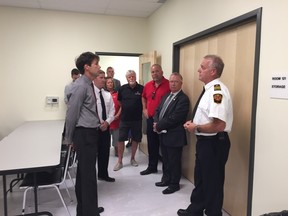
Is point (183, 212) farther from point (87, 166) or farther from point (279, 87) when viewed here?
point (279, 87)

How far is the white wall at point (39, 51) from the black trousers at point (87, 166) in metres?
2.60

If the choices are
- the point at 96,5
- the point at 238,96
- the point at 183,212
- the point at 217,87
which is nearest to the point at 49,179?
the point at 183,212

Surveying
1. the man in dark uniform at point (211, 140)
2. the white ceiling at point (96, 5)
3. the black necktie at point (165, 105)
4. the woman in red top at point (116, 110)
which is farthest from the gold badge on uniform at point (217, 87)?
the white ceiling at point (96, 5)

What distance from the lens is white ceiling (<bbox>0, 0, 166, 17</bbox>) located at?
3999 mm

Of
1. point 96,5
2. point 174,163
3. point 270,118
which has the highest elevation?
point 96,5

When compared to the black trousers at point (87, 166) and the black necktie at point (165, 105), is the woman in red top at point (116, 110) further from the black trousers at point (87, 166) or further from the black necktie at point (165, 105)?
the black trousers at point (87, 166)

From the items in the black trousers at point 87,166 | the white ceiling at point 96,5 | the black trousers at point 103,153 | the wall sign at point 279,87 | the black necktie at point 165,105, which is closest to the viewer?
the wall sign at point 279,87

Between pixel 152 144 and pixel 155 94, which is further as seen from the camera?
pixel 152 144

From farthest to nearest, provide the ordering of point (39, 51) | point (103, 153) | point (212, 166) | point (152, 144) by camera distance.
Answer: point (39, 51)
point (152, 144)
point (103, 153)
point (212, 166)

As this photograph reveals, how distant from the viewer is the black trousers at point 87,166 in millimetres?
2205

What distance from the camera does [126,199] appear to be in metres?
2.90

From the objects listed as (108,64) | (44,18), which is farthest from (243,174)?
(108,64)

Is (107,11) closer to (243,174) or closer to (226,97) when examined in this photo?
(226,97)

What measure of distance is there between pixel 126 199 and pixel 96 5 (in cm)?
310
